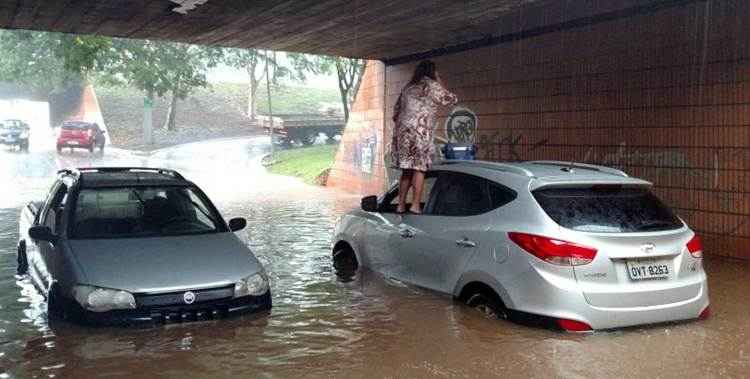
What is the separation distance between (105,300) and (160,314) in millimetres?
427

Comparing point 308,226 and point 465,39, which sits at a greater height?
point 465,39

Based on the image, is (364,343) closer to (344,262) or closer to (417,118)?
(344,262)

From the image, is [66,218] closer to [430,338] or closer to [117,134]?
[430,338]

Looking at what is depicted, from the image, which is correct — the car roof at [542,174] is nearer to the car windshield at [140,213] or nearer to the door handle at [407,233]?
the door handle at [407,233]

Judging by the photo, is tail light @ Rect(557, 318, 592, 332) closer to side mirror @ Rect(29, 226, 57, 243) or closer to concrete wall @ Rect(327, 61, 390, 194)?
side mirror @ Rect(29, 226, 57, 243)

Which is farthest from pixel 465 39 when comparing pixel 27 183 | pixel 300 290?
pixel 27 183

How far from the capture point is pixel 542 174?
6145 millimetres

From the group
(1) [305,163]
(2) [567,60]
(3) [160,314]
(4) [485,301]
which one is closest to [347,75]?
(1) [305,163]

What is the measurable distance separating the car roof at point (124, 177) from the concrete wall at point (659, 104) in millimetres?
6577

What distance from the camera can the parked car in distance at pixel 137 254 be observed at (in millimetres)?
5652

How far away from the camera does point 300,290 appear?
7.92 m

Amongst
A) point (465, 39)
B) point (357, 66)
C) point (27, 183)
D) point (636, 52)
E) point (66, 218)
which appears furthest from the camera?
point (357, 66)

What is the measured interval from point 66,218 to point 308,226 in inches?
279

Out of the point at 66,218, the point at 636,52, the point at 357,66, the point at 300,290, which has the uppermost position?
the point at 357,66
